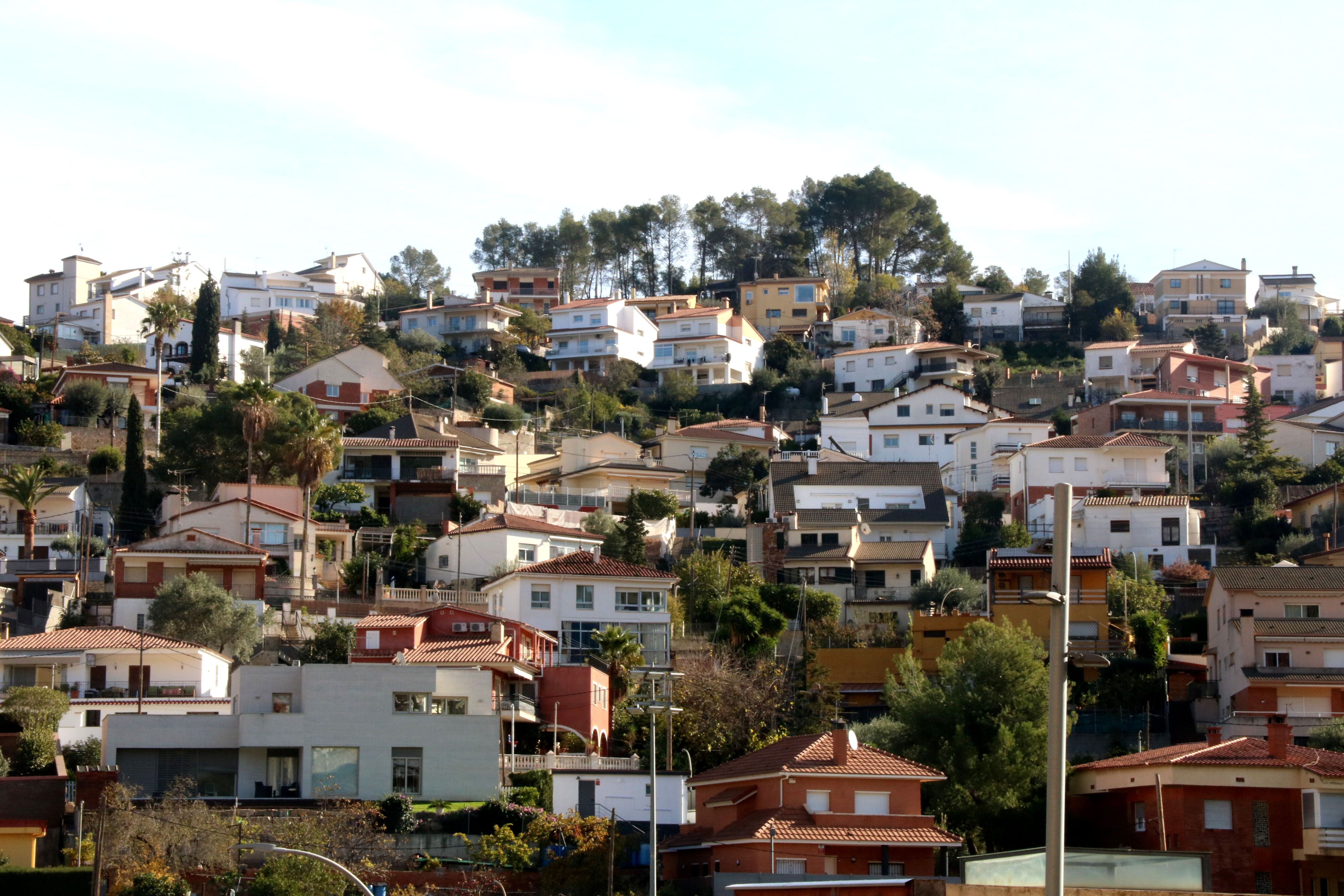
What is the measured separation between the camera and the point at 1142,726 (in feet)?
178

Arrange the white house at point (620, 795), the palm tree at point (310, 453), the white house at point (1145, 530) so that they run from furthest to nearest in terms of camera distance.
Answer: the palm tree at point (310, 453)
the white house at point (1145, 530)
the white house at point (620, 795)

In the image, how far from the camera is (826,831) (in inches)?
1558

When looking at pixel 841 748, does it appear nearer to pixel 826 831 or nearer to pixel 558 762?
pixel 826 831

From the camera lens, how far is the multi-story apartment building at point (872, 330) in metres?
113

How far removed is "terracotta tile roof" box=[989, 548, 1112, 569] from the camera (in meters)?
60.5

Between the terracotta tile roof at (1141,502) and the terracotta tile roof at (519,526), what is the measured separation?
20990 mm

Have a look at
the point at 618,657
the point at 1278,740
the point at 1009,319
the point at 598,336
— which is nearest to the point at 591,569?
the point at 618,657

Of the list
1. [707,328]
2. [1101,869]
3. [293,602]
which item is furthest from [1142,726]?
[707,328]

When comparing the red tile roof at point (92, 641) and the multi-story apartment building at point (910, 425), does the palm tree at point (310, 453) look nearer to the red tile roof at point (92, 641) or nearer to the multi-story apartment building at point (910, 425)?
the red tile roof at point (92, 641)

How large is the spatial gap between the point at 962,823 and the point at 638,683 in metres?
14.4

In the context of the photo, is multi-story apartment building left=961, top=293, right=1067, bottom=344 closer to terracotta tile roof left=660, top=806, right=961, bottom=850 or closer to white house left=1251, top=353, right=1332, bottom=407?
white house left=1251, top=353, right=1332, bottom=407

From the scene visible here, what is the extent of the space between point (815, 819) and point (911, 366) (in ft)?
223

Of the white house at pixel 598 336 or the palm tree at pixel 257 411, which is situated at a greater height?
the white house at pixel 598 336

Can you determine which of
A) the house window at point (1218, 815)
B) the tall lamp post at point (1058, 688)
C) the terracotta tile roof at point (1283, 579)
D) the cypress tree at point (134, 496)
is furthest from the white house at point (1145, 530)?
the tall lamp post at point (1058, 688)
